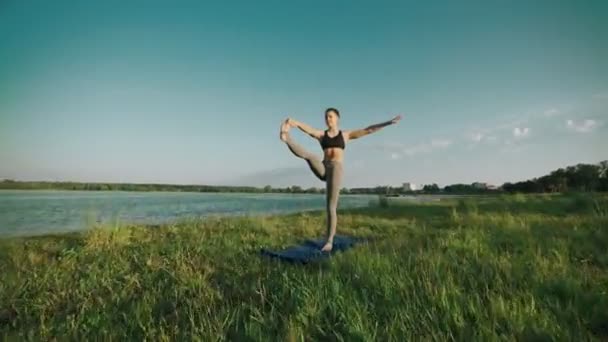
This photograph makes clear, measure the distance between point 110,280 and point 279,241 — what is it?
360 centimetres

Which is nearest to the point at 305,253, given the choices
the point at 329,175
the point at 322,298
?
the point at 329,175

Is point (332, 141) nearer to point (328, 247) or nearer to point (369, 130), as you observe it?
point (369, 130)

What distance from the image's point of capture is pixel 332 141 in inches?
200

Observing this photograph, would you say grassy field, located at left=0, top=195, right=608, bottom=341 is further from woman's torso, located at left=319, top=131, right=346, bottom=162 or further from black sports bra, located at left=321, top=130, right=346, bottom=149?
black sports bra, located at left=321, top=130, right=346, bottom=149

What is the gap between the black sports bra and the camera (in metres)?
5.08

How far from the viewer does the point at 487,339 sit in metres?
1.92

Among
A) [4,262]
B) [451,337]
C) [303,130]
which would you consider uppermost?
[303,130]

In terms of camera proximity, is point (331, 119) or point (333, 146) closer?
point (333, 146)

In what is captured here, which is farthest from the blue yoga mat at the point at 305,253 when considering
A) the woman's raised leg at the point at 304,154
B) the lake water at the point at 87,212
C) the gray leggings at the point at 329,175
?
the lake water at the point at 87,212

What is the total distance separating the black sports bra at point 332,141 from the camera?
200 inches

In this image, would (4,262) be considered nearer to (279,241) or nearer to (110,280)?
(110,280)

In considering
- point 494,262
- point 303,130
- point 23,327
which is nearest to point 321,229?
point 303,130

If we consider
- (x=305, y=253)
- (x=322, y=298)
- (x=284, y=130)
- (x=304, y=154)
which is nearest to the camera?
(x=322, y=298)

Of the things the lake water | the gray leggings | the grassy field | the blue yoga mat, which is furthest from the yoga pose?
the lake water
